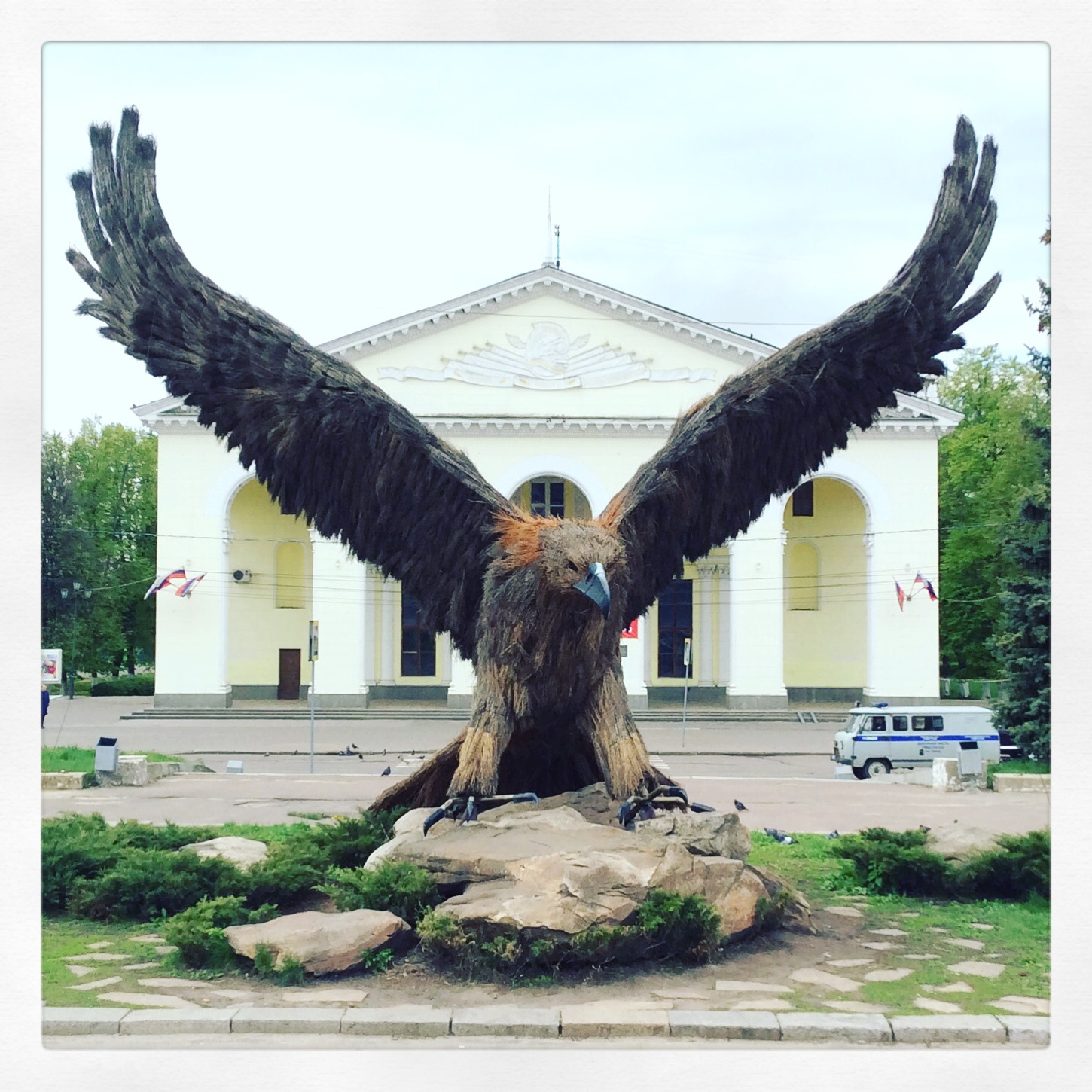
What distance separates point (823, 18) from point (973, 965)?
5.06m

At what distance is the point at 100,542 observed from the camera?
612 inches

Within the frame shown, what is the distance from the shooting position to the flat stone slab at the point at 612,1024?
17.0ft

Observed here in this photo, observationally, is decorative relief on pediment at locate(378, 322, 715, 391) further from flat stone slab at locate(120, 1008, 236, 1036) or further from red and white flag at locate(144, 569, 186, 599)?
flat stone slab at locate(120, 1008, 236, 1036)

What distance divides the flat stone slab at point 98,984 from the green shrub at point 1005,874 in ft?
17.5

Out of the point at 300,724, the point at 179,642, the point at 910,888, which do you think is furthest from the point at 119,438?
the point at 910,888

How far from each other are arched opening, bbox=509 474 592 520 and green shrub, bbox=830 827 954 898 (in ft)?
58.9

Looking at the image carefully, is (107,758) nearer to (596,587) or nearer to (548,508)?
(596,587)

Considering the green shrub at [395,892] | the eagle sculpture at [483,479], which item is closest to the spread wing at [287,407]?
the eagle sculpture at [483,479]

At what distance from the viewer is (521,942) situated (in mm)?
5762

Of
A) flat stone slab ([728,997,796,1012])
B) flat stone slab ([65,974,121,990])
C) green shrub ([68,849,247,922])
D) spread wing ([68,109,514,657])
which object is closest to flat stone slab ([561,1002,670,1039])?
flat stone slab ([728,997,796,1012])

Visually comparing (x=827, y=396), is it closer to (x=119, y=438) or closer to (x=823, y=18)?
(x=823, y=18)

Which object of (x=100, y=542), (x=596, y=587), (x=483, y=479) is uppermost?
(x=483, y=479)

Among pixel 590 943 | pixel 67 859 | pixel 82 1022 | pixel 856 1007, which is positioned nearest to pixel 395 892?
pixel 590 943

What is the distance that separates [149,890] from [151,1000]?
1.72 metres
